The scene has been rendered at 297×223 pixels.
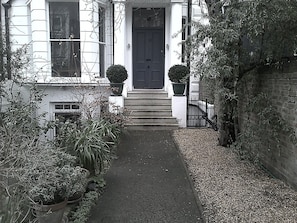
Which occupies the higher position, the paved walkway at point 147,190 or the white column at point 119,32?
the white column at point 119,32

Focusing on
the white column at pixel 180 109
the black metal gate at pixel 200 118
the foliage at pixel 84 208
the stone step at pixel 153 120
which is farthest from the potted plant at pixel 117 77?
the foliage at pixel 84 208

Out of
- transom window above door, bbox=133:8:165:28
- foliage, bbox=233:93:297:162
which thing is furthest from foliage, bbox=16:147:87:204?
transom window above door, bbox=133:8:165:28

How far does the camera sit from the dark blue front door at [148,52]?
10.8 m

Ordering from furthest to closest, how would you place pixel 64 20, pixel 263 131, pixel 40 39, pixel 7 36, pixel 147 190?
pixel 7 36 < pixel 64 20 < pixel 40 39 < pixel 263 131 < pixel 147 190

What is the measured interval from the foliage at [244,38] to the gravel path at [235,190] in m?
1.12

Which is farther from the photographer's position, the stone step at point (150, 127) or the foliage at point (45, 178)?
A: the stone step at point (150, 127)

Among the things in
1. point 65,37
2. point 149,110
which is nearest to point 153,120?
point 149,110

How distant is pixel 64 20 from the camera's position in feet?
29.9

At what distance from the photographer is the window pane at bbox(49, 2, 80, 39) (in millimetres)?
9078

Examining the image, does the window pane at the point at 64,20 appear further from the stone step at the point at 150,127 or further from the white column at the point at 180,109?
the white column at the point at 180,109

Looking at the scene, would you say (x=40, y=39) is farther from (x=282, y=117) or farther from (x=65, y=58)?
(x=282, y=117)

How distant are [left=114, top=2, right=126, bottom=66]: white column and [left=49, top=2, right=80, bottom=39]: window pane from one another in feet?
3.85

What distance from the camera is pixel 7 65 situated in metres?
8.46

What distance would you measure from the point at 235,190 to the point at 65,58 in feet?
22.4
